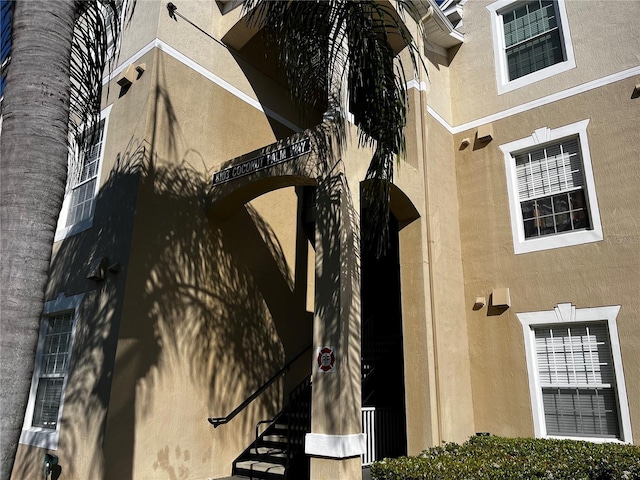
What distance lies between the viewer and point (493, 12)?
38.5 feet

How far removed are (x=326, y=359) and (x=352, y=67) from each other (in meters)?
4.09

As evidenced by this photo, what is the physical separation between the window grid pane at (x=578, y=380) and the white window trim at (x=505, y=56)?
503cm

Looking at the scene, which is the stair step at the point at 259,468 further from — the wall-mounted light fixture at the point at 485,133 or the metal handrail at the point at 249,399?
the wall-mounted light fixture at the point at 485,133

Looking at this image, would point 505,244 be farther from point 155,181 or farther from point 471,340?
point 155,181

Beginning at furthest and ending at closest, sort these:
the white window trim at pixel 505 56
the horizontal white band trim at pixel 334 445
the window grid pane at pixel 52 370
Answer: the white window trim at pixel 505 56 < the window grid pane at pixel 52 370 < the horizontal white band trim at pixel 334 445

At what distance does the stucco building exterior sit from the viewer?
26.3 feet

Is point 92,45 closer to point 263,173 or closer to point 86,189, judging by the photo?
point 263,173

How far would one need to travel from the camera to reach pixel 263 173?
8.71m

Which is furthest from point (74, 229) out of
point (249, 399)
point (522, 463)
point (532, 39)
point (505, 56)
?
point (532, 39)

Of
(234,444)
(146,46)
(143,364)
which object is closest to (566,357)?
(234,444)

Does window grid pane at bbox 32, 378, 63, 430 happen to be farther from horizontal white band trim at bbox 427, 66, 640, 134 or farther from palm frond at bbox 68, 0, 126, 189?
horizontal white band trim at bbox 427, 66, 640, 134

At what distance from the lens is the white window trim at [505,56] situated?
411 inches

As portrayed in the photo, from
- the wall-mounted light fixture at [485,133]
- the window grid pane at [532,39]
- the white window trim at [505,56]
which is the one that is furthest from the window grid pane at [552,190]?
the window grid pane at [532,39]

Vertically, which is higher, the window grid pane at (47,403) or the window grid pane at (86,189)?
the window grid pane at (86,189)
